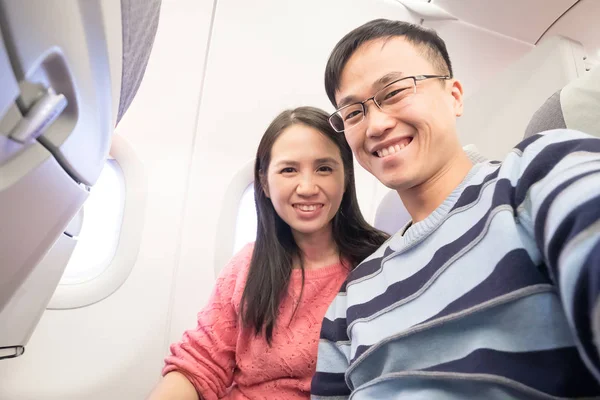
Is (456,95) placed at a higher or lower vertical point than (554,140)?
higher

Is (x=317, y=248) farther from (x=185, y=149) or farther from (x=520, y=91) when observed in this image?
(x=520, y=91)

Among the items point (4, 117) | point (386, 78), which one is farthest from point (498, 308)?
point (4, 117)

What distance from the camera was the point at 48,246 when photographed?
68 cm

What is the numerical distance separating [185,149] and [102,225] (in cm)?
52

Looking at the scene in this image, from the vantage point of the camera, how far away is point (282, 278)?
1.13 meters

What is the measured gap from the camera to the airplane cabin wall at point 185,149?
4.92 feet

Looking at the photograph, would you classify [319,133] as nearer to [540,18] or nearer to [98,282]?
[98,282]

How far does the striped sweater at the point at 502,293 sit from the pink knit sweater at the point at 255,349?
316 millimetres

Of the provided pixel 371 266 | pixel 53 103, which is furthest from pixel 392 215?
pixel 53 103

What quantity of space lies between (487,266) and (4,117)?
0.65 m

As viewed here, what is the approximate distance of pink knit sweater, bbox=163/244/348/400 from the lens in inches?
39.9

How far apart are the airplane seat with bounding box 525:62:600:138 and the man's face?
0.19 m

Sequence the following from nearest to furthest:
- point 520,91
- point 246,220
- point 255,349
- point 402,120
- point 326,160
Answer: point 402,120, point 255,349, point 326,160, point 520,91, point 246,220

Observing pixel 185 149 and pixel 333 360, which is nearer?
pixel 333 360
